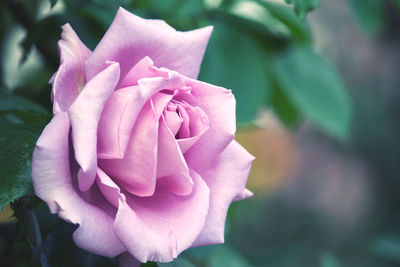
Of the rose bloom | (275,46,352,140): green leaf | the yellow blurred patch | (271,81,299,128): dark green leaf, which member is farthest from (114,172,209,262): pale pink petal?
the yellow blurred patch

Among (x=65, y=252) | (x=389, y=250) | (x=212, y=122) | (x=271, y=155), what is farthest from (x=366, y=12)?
(x=271, y=155)

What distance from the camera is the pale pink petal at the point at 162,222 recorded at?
0.32m

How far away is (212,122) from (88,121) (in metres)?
0.11

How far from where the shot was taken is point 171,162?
0.35 metres

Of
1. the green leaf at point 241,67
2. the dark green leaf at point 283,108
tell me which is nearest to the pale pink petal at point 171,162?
the green leaf at point 241,67

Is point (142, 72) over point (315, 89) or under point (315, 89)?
over

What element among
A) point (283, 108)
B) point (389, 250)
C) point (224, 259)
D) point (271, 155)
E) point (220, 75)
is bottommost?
point (271, 155)

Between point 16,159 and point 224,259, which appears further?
point 224,259

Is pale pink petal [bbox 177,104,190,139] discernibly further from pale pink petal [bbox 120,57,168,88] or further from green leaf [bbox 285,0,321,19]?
green leaf [bbox 285,0,321,19]

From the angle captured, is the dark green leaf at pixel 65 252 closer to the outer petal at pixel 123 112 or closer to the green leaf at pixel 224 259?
the outer petal at pixel 123 112

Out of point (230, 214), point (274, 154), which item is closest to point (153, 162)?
point (230, 214)

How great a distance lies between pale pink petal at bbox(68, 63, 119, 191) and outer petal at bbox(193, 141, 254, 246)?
105mm

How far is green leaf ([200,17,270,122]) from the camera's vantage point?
0.78m

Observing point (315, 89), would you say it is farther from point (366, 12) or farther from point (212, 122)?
point (212, 122)
